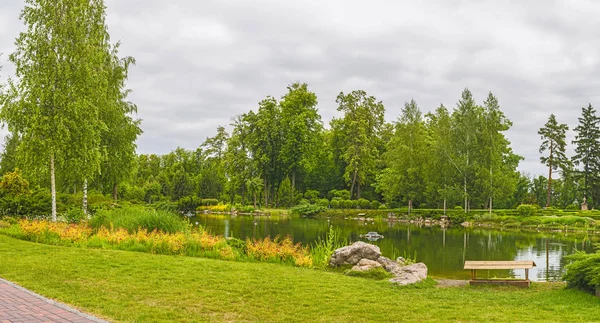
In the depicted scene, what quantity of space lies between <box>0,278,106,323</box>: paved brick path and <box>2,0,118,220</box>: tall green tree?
12658 millimetres

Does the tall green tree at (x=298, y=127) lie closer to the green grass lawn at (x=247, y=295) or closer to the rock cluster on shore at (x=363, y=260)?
the rock cluster on shore at (x=363, y=260)

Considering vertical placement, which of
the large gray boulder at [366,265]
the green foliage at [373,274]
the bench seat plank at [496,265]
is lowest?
the green foliage at [373,274]

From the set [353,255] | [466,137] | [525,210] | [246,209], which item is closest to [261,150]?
[246,209]

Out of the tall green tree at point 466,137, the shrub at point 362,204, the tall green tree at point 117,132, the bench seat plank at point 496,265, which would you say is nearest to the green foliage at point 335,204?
the shrub at point 362,204

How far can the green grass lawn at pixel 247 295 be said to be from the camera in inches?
292

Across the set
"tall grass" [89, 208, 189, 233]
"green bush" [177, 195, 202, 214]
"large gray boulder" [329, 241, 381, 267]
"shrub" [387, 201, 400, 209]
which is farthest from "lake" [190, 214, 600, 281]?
"green bush" [177, 195, 202, 214]

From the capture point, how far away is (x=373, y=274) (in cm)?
1280

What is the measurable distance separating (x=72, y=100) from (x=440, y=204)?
126 feet

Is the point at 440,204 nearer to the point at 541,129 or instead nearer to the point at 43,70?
the point at 541,129

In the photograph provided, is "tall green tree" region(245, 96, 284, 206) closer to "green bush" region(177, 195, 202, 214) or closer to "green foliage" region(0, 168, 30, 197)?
"green bush" region(177, 195, 202, 214)

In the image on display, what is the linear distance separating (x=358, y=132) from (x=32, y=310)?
51.6 meters

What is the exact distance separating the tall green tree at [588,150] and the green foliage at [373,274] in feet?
163

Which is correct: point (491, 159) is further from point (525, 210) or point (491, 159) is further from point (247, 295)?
point (247, 295)

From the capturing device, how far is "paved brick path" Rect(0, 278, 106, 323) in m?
6.32
